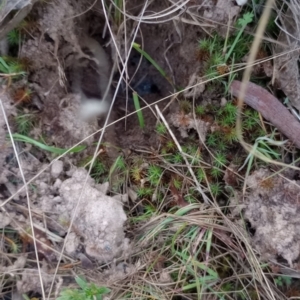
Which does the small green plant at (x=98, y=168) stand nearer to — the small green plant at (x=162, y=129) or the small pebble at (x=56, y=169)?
the small pebble at (x=56, y=169)

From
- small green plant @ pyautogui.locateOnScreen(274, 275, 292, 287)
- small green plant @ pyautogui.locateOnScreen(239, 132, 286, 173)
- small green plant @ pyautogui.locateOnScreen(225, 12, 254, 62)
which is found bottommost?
small green plant @ pyautogui.locateOnScreen(274, 275, 292, 287)

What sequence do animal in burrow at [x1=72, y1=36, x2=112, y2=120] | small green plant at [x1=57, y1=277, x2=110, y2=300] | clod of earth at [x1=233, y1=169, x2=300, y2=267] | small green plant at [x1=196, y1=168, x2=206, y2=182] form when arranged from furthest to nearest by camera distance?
animal in burrow at [x1=72, y1=36, x2=112, y2=120] → small green plant at [x1=196, y1=168, x2=206, y2=182] → clod of earth at [x1=233, y1=169, x2=300, y2=267] → small green plant at [x1=57, y1=277, x2=110, y2=300]

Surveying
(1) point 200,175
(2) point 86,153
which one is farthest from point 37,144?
(1) point 200,175

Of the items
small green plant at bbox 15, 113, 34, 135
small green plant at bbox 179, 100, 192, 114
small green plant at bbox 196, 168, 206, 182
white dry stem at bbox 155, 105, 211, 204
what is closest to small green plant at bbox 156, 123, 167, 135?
white dry stem at bbox 155, 105, 211, 204

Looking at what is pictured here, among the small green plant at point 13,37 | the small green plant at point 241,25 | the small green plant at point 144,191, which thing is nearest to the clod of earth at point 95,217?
the small green plant at point 144,191

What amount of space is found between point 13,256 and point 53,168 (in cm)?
42

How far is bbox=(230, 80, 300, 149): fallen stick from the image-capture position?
202cm

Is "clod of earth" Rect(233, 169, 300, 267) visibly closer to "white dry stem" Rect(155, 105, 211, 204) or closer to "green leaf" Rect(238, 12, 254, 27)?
"white dry stem" Rect(155, 105, 211, 204)

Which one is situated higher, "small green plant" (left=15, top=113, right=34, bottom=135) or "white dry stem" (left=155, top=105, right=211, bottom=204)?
"small green plant" (left=15, top=113, right=34, bottom=135)

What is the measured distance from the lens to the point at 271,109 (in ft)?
6.70

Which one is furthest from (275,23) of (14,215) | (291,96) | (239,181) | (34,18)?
(14,215)

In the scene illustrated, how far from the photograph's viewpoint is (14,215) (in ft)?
6.44

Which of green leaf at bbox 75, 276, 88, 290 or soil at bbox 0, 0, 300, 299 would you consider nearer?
green leaf at bbox 75, 276, 88, 290

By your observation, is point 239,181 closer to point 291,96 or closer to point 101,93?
point 291,96
